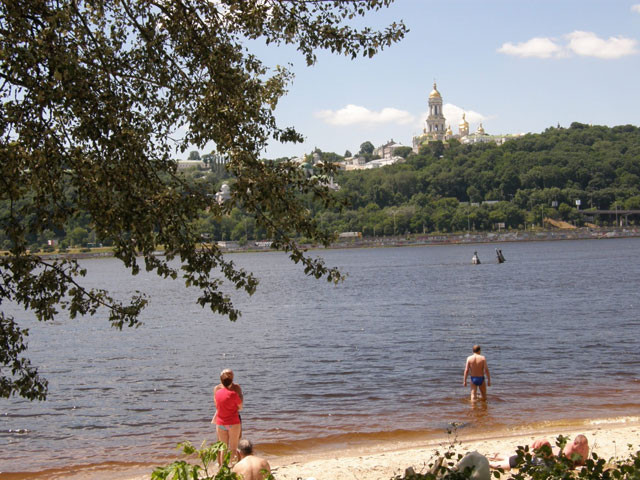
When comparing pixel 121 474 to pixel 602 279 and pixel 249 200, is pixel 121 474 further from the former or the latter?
pixel 602 279

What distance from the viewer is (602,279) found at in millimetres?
66500

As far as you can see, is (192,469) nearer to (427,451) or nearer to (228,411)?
(228,411)

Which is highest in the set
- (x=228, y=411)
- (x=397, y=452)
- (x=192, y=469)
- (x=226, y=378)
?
(x=192, y=469)

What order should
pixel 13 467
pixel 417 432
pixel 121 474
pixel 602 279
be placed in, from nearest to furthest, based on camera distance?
1. pixel 121 474
2. pixel 13 467
3. pixel 417 432
4. pixel 602 279

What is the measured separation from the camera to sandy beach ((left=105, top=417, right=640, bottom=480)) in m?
12.0

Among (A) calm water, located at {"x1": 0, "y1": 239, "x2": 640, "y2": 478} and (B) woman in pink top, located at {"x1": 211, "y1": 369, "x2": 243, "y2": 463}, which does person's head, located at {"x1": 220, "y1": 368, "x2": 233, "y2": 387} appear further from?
(A) calm water, located at {"x1": 0, "y1": 239, "x2": 640, "y2": 478}

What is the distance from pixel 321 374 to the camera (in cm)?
2333

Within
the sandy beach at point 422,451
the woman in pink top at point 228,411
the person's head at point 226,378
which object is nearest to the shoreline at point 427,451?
the sandy beach at point 422,451

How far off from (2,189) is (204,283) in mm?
1947

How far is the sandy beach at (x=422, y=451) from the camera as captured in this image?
12.0 metres

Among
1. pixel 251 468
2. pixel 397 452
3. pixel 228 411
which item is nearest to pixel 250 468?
pixel 251 468

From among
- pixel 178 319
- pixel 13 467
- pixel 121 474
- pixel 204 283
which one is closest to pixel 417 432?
pixel 121 474

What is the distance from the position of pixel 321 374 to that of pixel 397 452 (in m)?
9.84

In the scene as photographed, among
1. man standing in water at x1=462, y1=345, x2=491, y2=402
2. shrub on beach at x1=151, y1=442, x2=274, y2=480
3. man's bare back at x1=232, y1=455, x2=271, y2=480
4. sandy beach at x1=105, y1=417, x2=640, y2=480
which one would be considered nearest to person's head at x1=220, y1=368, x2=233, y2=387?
sandy beach at x1=105, y1=417, x2=640, y2=480
